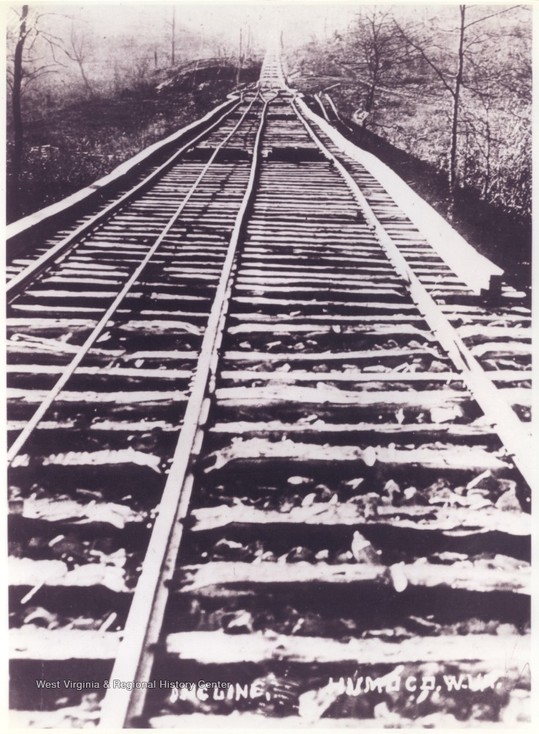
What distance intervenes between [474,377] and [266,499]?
1.52 m

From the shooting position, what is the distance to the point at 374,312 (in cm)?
405

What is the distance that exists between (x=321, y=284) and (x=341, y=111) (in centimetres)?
1537

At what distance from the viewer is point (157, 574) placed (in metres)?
2.00

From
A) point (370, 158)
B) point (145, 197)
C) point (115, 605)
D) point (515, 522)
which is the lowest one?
point (115, 605)

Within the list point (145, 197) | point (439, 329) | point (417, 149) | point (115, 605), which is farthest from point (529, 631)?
point (417, 149)

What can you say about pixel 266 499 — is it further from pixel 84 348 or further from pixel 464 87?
pixel 464 87

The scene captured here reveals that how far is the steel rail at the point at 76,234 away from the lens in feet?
13.6

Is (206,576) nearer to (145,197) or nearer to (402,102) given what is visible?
(145,197)

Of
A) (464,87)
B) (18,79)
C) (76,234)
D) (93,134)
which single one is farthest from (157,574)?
(93,134)

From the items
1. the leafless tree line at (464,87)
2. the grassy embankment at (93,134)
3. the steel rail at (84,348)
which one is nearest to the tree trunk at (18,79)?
the grassy embankment at (93,134)

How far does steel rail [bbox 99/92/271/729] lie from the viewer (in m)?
1.77

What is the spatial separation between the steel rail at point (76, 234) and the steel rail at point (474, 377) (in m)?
3.05

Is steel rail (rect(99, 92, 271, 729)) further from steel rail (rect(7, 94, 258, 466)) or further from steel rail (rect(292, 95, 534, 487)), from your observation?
steel rail (rect(292, 95, 534, 487))

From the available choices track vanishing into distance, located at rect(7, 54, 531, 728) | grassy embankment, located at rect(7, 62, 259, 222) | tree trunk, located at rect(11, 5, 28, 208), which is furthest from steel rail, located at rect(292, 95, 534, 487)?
grassy embankment, located at rect(7, 62, 259, 222)
